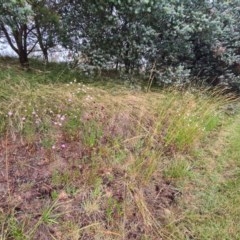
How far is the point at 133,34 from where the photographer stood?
3.46 meters

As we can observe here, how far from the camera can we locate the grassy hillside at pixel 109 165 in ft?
6.56

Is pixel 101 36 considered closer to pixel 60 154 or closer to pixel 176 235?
pixel 60 154

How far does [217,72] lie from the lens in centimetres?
400

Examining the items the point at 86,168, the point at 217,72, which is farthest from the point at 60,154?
the point at 217,72

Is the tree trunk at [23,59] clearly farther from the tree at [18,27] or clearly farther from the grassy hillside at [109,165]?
the grassy hillside at [109,165]

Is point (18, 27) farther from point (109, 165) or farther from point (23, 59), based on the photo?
point (109, 165)

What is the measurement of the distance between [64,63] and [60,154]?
1715mm

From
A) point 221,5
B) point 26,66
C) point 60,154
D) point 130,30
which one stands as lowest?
point 60,154

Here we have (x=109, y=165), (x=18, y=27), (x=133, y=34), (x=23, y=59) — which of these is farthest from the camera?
(x=23, y=59)

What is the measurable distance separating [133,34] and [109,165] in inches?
66.0

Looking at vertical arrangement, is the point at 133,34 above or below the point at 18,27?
above

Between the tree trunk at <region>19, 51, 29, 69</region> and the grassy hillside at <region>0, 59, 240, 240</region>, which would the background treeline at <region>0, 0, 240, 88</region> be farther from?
the grassy hillside at <region>0, 59, 240, 240</region>

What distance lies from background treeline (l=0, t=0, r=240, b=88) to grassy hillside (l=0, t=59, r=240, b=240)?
0.47 meters

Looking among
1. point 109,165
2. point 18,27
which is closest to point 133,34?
point 18,27
